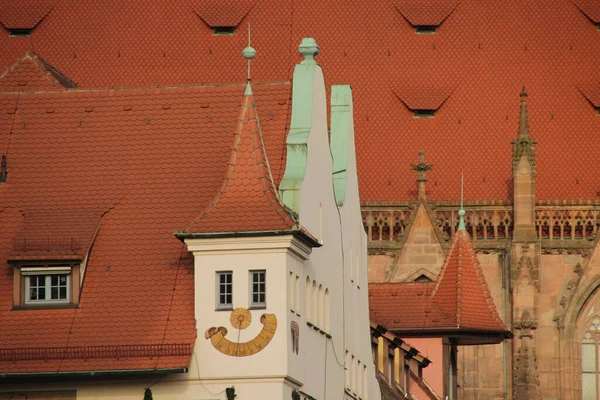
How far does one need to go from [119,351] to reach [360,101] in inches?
1159

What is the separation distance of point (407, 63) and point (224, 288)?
2980 cm

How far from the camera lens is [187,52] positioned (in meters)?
63.5

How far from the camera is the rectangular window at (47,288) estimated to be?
35.0 metres

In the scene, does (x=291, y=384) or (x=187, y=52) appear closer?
(x=291, y=384)

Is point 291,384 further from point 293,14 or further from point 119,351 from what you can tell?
point 293,14

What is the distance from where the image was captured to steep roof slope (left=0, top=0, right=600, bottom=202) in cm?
6169

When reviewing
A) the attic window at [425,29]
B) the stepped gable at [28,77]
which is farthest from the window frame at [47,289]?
the attic window at [425,29]

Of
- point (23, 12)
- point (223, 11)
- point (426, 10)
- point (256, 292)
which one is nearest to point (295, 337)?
point (256, 292)

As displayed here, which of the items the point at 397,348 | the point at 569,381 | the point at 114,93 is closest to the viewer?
the point at 114,93

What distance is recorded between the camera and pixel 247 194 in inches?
1366

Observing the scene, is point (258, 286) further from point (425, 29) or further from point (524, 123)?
point (425, 29)

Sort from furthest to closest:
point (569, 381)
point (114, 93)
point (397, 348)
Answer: point (569, 381) < point (397, 348) < point (114, 93)

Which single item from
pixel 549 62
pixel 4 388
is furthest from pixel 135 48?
pixel 4 388

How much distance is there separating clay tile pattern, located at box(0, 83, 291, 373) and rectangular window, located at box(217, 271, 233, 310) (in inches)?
17.0
